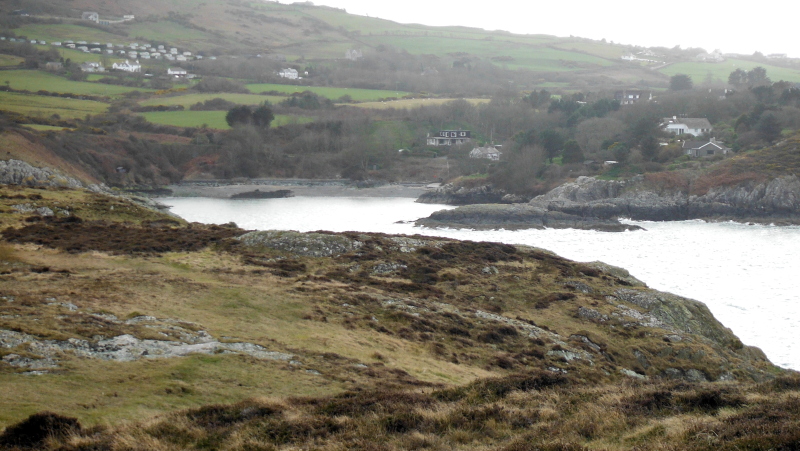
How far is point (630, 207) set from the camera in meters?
68.5

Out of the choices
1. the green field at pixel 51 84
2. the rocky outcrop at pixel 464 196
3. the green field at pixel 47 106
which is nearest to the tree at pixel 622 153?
the rocky outcrop at pixel 464 196

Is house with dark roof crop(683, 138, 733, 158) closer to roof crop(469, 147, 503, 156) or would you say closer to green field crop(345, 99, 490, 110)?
roof crop(469, 147, 503, 156)

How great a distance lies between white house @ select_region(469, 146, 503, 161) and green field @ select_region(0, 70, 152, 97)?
2270 inches

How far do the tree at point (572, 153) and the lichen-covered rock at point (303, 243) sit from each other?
58.8 metres

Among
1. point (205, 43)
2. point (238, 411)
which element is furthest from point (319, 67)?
point (238, 411)

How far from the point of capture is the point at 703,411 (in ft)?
34.4

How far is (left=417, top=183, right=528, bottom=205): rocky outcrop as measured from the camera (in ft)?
262

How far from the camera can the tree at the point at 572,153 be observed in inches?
3227

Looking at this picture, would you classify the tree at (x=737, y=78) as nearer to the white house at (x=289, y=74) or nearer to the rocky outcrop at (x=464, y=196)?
the rocky outcrop at (x=464, y=196)

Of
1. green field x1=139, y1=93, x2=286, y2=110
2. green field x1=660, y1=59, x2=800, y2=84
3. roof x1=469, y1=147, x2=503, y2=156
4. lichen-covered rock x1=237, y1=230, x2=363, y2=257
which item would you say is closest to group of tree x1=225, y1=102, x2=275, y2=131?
green field x1=139, y1=93, x2=286, y2=110

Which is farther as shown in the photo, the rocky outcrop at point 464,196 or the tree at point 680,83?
the tree at point 680,83

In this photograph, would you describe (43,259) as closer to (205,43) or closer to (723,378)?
(723,378)

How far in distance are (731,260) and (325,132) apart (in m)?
68.4

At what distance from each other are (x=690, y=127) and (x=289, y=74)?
81.5 m
